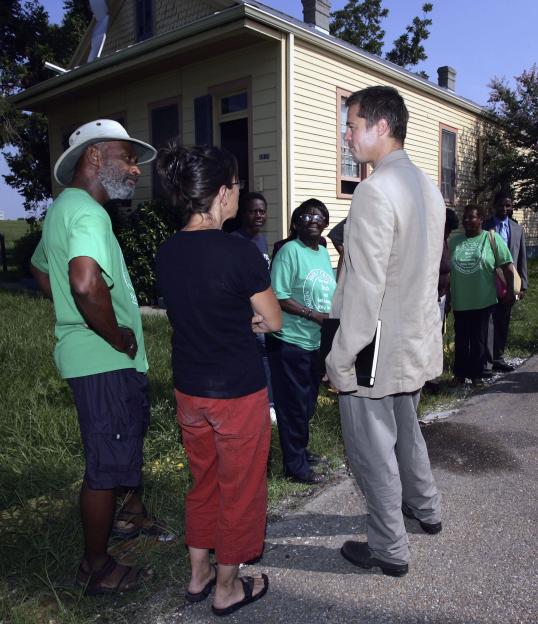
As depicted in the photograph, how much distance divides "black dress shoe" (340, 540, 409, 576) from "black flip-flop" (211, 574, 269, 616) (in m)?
0.45

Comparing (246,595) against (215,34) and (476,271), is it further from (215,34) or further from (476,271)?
(215,34)

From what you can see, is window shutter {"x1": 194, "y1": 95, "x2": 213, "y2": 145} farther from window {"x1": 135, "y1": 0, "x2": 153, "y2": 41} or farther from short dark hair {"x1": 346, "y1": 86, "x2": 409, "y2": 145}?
short dark hair {"x1": 346, "y1": 86, "x2": 409, "y2": 145}

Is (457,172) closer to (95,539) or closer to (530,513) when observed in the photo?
(530,513)

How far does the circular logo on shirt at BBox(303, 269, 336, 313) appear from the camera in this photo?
3570 mm

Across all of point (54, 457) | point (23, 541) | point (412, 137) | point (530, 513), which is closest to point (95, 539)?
point (23, 541)

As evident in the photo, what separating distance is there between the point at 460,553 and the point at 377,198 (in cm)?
184

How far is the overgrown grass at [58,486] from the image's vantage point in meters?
2.54

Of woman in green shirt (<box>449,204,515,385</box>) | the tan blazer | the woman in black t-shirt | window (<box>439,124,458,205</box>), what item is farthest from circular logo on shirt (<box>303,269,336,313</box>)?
window (<box>439,124,458,205</box>)

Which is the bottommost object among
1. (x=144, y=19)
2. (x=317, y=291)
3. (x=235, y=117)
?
(x=317, y=291)

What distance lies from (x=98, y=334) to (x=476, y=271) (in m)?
4.44

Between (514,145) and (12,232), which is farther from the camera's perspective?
(12,232)

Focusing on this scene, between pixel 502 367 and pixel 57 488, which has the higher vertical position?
pixel 502 367

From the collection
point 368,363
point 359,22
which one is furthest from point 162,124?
point 359,22

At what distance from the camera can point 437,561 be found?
279cm
